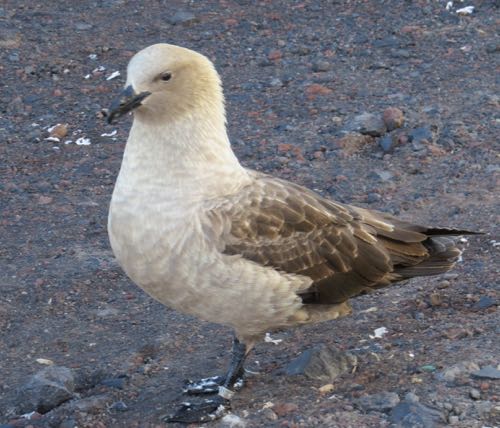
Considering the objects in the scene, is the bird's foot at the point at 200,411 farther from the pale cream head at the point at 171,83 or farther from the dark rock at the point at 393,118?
the dark rock at the point at 393,118

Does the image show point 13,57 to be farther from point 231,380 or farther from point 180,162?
point 231,380

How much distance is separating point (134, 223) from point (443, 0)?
20.6ft

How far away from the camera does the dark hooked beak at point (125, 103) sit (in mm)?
5746

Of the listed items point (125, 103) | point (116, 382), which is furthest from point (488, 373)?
point (125, 103)

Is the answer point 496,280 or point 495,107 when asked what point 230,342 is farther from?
point 495,107

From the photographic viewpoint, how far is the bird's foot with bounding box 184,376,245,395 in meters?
6.12

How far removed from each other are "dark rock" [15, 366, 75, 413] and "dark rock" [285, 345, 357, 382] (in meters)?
1.17

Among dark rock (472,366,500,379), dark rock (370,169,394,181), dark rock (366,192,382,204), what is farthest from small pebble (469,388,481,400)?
dark rock (370,169,394,181)

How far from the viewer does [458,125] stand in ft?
29.2

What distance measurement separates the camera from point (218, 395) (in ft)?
19.8

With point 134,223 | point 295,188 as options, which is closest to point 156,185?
point 134,223

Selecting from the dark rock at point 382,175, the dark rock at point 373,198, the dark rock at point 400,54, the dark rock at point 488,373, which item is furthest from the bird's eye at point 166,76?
the dark rock at point 400,54

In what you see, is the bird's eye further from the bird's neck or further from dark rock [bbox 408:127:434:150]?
dark rock [bbox 408:127:434:150]

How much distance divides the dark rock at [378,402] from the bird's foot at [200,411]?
70 centimetres
